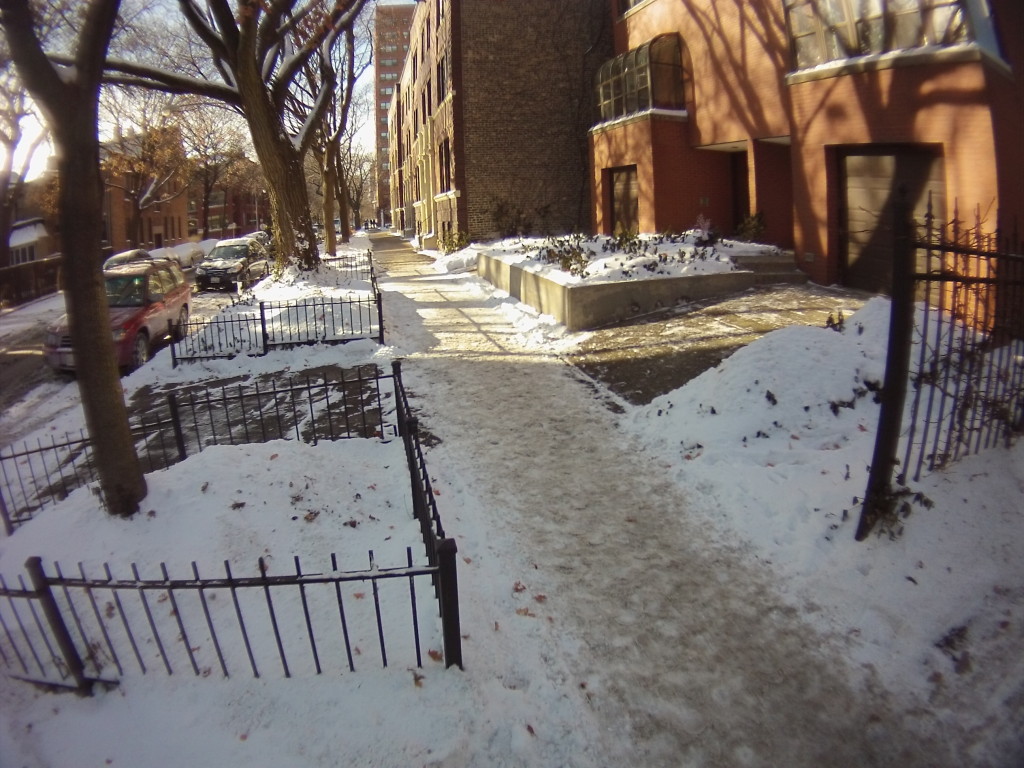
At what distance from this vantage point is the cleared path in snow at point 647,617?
3531 millimetres

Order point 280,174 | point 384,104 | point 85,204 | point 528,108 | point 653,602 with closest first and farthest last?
point 653,602 → point 85,204 → point 280,174 → point 528,108 → point 384,104

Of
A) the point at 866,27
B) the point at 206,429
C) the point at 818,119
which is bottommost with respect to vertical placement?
the point at 206,429

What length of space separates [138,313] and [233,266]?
571 inches

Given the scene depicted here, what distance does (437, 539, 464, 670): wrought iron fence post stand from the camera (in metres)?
3.71

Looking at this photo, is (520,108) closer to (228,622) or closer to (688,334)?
(688,334)

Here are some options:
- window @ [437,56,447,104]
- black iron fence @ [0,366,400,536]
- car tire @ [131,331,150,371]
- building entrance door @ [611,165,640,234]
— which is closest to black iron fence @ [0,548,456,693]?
black iron fence @ [0,366,400,536]

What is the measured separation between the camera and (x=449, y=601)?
3.79m

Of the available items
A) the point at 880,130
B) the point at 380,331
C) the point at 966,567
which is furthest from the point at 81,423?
the point at 880,130

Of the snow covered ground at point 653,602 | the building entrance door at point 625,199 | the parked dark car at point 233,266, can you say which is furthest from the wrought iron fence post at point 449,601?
A: the parked dark car at point 233,266

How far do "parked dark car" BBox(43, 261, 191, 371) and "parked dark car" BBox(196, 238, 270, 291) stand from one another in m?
10.5

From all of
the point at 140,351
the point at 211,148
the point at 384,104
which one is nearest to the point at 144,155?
the point at 211,148

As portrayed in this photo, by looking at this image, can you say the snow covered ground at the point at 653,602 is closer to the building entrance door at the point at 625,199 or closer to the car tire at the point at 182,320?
the car tire at the point at 182,320

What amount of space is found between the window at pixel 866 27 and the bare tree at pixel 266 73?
11.1 metres

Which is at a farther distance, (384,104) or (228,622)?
(384,104)
